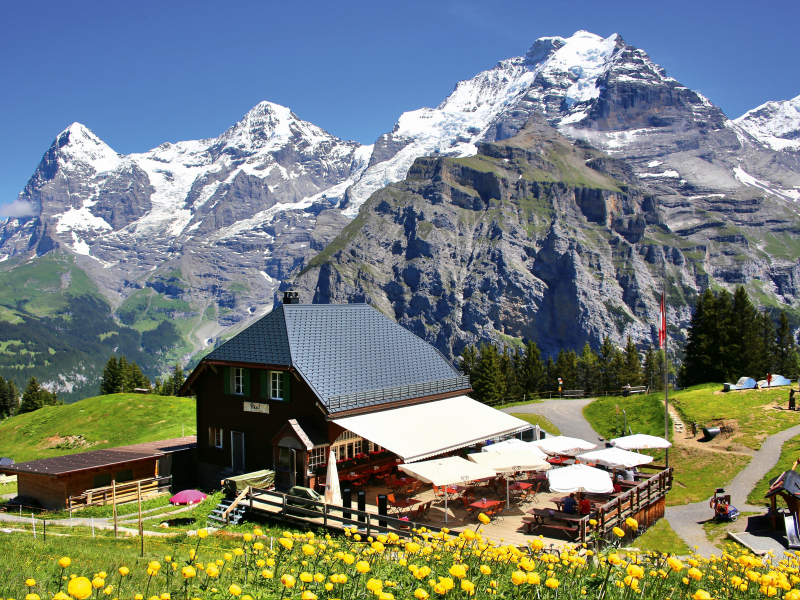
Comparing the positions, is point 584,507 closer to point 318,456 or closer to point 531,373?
point 318,456

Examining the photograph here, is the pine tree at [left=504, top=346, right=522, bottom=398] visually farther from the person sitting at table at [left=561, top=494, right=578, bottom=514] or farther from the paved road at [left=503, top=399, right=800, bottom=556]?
the person sitting at table at [left=561, top=494, right=578, bottom=514]

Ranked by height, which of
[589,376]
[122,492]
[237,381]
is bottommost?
[589,376]

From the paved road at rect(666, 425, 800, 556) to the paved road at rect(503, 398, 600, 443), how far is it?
42.2 ft

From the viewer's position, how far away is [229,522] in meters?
22.7

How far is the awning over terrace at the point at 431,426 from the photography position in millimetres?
24828

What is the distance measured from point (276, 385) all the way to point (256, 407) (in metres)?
1.83

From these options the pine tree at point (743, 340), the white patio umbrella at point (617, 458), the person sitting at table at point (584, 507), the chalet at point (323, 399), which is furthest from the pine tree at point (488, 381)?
the person sitting at table at point (584, 507)

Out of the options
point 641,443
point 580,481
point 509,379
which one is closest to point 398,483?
point 580,481

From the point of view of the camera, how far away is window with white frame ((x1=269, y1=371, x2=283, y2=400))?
1121 inches

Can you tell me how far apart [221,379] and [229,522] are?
33.6ft

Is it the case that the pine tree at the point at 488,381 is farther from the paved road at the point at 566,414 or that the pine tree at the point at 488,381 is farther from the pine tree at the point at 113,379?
the pine tree at the point at 113,379

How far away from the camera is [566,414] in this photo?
54.2m

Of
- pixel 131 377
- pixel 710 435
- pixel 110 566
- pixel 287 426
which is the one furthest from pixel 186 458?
pixel 131 377

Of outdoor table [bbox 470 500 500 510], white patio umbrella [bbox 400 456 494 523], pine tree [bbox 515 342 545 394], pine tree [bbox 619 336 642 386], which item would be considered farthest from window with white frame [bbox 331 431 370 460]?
pine tree [bbox 619 336 642 386]
